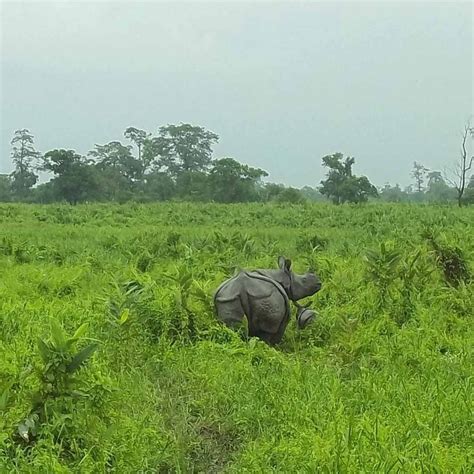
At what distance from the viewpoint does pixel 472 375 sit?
4.32m

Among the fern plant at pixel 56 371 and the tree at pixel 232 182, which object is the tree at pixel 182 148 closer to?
the tree at pixel 232 182

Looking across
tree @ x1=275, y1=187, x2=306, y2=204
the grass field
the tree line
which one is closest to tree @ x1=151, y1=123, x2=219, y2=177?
the tree line

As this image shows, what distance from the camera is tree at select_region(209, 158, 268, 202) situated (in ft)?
107

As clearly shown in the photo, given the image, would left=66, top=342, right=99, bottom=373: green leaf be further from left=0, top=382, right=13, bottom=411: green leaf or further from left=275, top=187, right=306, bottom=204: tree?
left=275, top=187, right=306, bottom=204: tree

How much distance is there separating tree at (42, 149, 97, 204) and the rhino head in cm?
2646

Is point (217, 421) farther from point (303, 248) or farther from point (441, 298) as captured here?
point (303, 248)

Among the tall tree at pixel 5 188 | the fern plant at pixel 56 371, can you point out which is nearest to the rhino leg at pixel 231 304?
the fern plant at pixel 56 371

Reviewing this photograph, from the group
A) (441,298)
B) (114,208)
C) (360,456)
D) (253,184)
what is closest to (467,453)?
(360,456)

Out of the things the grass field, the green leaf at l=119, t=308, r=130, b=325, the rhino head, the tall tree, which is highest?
the tall tree

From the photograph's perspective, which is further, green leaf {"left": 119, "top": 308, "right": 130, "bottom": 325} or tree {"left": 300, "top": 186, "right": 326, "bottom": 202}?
tree {"left": 300, "top": 186, "right": 326, "bottom": 202}

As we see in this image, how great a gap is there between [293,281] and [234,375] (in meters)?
1.75

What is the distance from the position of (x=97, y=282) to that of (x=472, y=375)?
4.95 metres

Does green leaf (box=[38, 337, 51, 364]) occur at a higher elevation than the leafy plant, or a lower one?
lower

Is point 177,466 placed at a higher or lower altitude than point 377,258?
lower
